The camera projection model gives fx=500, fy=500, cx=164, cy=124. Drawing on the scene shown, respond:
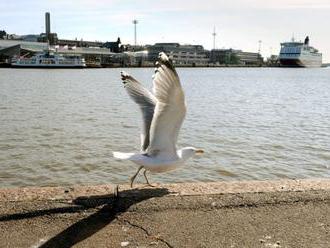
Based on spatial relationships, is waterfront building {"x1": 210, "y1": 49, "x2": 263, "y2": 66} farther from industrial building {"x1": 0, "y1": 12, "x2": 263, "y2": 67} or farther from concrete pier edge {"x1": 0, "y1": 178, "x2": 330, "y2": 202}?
concrete pier edge {"x1": 0, "y1": 178, "x2": 330, "y2": 202}

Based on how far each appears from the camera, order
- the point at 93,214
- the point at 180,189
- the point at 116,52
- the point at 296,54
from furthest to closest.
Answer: the point at 116,52 < the point at 296,54 < the point at 180,189 < the point at 93,214

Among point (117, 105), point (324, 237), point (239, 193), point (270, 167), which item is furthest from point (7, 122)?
point (324, 237)

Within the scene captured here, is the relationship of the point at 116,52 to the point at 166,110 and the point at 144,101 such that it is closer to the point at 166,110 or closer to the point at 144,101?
the point at 144,101

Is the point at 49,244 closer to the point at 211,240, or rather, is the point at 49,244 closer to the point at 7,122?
the point at 211,240

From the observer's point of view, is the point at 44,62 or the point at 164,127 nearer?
the point at 164,127

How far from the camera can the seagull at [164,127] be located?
14.5ft

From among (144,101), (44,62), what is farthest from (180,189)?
(44,62)

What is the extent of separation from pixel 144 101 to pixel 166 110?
0.89m

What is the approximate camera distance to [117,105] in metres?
22.5

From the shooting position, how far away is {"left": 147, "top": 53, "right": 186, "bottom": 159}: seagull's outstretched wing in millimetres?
4395

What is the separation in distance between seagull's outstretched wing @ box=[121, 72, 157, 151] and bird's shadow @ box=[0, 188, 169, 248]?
2.12 feet

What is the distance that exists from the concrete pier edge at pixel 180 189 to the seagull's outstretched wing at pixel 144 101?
526mm

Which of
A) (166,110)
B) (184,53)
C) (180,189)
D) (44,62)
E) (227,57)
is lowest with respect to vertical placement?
(44,62)

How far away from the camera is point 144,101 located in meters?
5.39
